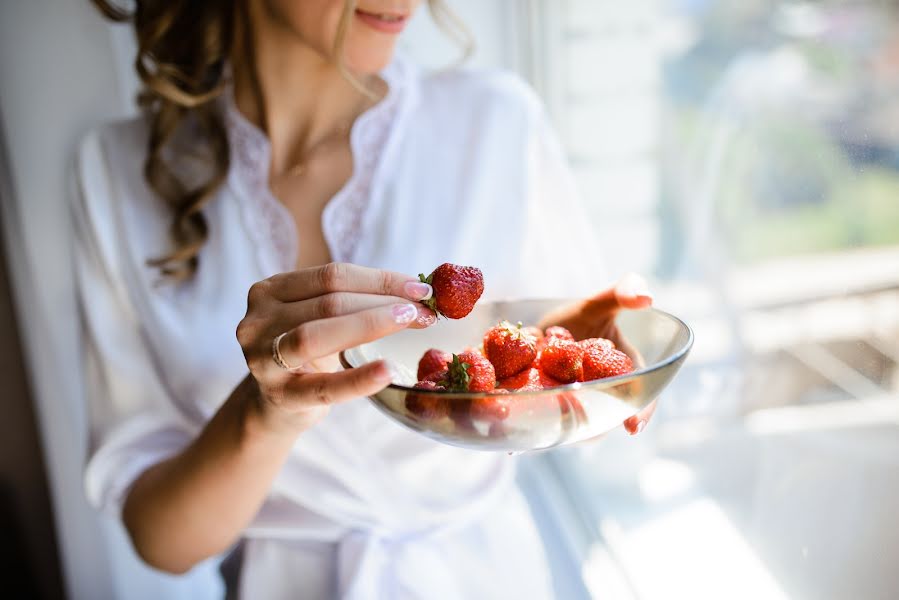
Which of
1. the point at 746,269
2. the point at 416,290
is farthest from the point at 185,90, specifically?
the point at 746,269

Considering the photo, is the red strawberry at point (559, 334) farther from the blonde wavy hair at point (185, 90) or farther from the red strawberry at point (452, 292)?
the blonde wavy hair at point (185, 90)

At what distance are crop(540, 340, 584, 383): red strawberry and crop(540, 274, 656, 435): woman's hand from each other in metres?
0.07

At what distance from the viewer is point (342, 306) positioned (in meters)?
0.57

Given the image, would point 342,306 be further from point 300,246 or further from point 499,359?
point 300,246

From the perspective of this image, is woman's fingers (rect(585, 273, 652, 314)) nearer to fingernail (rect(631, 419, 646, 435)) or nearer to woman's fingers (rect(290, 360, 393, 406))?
fingernail (rect(631, 419, 646, 435))

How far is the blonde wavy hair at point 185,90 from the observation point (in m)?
1.15

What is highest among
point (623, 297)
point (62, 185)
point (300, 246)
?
point (623, 297)

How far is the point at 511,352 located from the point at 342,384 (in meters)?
0.17

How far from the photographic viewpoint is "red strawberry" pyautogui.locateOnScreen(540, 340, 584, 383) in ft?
2.12

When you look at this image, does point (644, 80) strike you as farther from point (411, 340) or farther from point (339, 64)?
point (411, 340)

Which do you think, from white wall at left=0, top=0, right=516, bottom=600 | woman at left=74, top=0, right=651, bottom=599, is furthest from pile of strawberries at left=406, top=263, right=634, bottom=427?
white wall at left=0, top=0, right=516, bottom=600

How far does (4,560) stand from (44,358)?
0.58 meters

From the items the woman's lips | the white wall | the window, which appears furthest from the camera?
the white wall

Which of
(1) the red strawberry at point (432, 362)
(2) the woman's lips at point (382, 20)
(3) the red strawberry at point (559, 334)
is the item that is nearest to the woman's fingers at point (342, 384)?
(1) the red strawberry at point (432, 362)
